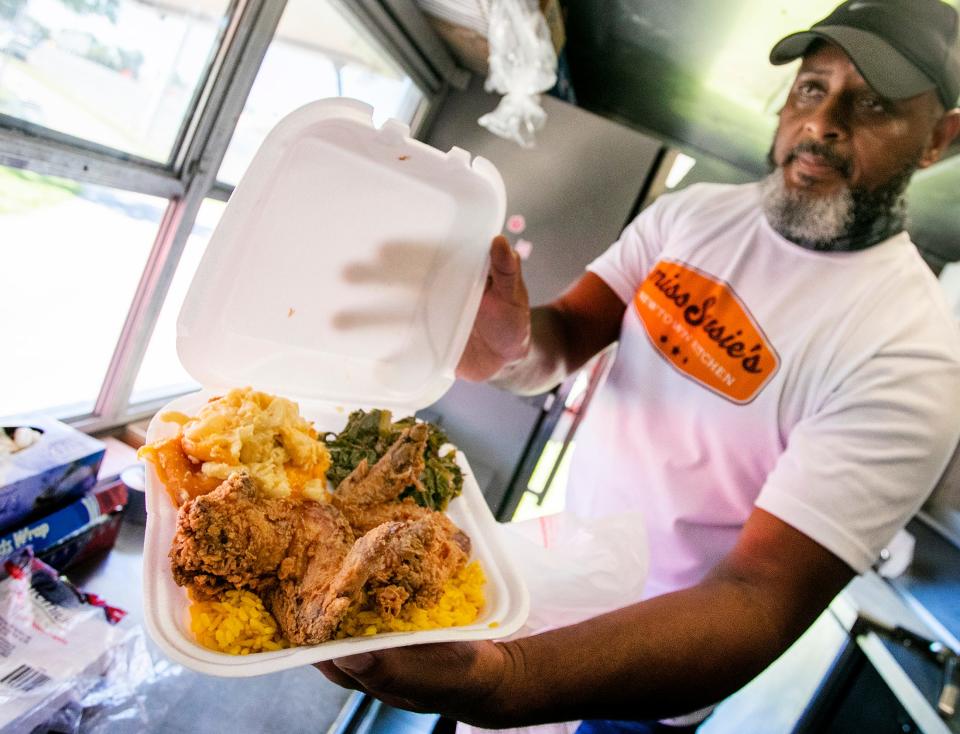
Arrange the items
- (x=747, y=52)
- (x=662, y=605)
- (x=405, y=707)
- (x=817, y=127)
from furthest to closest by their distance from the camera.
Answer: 1. (x=747, y=52)
2. (x=817, y=127)
3. (x=662, y=605)
4. (x=405, y=707)

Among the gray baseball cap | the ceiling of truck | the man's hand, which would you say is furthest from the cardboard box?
the ceiling of truck

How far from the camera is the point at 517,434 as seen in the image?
278 cm

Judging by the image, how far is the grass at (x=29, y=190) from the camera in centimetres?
125

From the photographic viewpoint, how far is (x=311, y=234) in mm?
987

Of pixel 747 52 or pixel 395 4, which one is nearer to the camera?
pixel 395 4

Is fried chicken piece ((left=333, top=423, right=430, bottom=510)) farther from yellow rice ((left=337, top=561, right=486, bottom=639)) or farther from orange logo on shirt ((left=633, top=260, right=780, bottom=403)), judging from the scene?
orange logo on shirt ((left=633, top=260, right=780, bottom=403))

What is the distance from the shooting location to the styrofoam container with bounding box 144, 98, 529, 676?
0.84m

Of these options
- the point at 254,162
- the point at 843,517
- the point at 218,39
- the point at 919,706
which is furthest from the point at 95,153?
the point at 919,706

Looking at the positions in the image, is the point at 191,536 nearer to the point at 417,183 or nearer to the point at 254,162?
the point at 254,162

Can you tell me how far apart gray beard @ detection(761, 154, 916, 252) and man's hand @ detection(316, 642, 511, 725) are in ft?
3.69

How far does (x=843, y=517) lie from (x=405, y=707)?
31.6 inches

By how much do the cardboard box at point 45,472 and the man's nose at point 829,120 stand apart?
5.62 feet

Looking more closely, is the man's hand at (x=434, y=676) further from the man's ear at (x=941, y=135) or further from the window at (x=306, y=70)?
the window at (x=306, y=70)

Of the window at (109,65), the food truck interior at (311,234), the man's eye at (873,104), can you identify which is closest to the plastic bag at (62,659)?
the food truck interior at (311,234)
